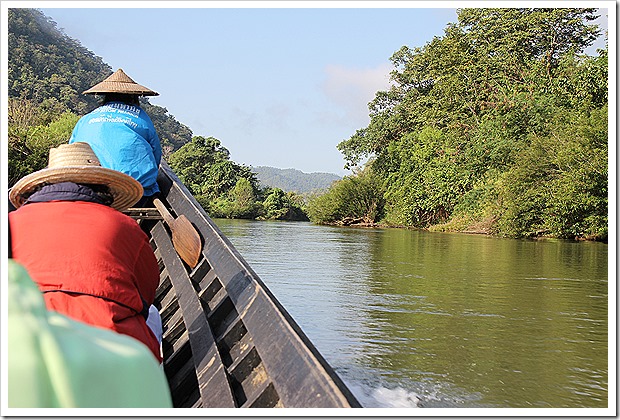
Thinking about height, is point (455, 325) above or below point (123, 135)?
below

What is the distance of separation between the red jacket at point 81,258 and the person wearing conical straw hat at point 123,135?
2.57 meters

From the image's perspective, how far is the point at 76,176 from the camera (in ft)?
7.57

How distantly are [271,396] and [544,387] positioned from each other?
3.24 m

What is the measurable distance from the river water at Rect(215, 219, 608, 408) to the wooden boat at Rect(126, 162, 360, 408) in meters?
1.46

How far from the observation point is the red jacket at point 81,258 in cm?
196

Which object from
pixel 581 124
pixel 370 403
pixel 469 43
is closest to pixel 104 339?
pixel 370 403

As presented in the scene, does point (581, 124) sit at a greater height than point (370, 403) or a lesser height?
greater

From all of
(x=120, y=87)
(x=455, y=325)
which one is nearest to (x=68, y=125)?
(x=455, y=325)

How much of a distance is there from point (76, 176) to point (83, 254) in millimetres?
390

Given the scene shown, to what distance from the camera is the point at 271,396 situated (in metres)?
2.05

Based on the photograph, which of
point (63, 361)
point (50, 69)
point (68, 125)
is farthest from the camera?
point (50, 69)

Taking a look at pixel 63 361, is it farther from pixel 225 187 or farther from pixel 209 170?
pixel 209 170

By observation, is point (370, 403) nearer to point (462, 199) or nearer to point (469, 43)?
point (462, 199)

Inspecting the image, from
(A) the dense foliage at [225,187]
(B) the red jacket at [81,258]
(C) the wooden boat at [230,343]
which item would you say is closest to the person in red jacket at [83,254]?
(B) the red jacket at [81,258]
